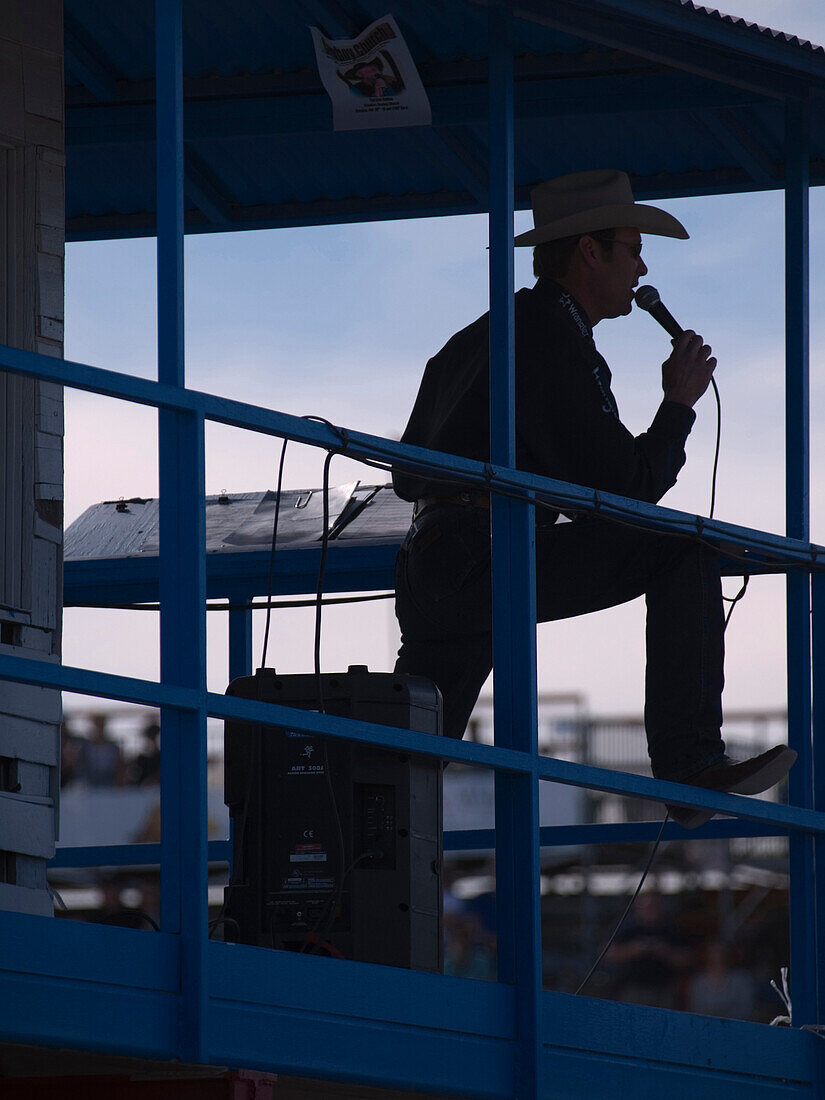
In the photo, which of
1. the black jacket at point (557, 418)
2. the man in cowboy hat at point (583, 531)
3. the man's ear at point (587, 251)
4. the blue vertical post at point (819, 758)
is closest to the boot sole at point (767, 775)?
the man in cowboy hat at point (583, 531)

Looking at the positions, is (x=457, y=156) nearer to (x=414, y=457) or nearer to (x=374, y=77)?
(x=374, y=77)

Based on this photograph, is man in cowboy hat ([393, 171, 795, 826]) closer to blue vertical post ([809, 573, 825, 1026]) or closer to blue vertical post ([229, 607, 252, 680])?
blue vertical post ([809, 573, 825, 1026])

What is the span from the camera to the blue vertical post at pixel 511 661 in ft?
16.6

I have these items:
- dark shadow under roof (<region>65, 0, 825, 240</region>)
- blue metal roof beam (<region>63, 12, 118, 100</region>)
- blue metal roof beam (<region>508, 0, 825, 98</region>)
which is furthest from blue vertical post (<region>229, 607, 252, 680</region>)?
blue metal roof beam (<region>508, 0, 825, 98</region>)

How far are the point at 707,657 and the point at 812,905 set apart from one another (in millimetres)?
920

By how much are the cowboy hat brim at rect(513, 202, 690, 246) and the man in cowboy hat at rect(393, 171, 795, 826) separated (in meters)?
0.19

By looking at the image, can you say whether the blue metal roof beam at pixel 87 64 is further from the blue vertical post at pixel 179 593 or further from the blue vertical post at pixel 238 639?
the blue vertical post at pixel 238 639

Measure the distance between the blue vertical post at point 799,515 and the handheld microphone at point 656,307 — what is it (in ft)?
1.74

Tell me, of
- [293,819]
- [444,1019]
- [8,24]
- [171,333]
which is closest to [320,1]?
[8,24]

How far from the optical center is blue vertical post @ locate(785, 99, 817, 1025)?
6.07 meters

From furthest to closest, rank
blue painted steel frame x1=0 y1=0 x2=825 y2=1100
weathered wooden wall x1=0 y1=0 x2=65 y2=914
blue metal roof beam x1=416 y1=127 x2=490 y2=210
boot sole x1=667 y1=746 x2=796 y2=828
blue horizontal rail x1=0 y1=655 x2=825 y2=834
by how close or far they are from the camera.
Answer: blue metal roof beam x1=416 y1=127 x2=490 y2=210 → boot sole x1=667 y1=746 x2=796 y2=828 → weathered wooden wall x1=0 y1=0 x2=65 y2=914 → blue painted steel frame x1=0 y1=0 x2=825 y2=1100 → blue horizontal rail x1=0 y1=655 x2=825 y2=834

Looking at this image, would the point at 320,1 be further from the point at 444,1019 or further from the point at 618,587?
the point at 444,1019

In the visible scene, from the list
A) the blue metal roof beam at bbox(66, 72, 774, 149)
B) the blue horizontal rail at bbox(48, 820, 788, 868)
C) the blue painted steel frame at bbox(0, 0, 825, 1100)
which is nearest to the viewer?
the blue painted steel frame at bbox(0, 0, 825, 1100)

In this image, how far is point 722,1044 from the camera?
566 cm
